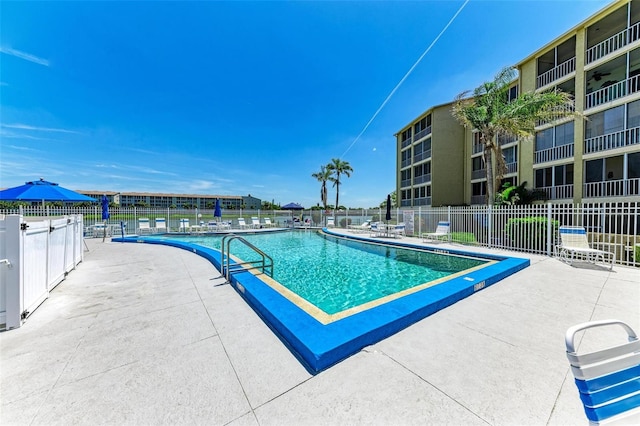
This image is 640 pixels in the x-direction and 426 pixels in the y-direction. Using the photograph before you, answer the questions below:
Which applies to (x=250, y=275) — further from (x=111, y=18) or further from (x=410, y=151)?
(x=410, y=151)

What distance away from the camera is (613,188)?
41.1ft

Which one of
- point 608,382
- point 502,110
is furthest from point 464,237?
point 608,382

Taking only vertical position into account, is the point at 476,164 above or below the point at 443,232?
above

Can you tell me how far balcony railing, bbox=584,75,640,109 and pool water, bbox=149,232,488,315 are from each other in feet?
44.5

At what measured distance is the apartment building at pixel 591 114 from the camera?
12.1 meters

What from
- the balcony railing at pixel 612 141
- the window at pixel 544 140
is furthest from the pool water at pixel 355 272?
the window at pixel 544 140

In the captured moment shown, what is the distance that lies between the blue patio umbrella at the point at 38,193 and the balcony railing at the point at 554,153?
2443 centimetres

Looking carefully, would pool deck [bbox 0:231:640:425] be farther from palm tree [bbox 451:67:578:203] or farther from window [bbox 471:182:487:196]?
window [bbox 471:182:487:196]

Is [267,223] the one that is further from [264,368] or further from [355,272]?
[264,368]

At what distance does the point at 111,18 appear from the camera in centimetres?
898

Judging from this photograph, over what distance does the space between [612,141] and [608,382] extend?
18366 mm

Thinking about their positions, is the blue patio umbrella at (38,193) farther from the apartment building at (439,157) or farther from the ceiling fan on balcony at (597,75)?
the ceiling fan on balcony at (597,75)

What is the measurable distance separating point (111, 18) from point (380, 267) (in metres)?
13.2

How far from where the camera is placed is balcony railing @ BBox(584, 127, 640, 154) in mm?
11812
